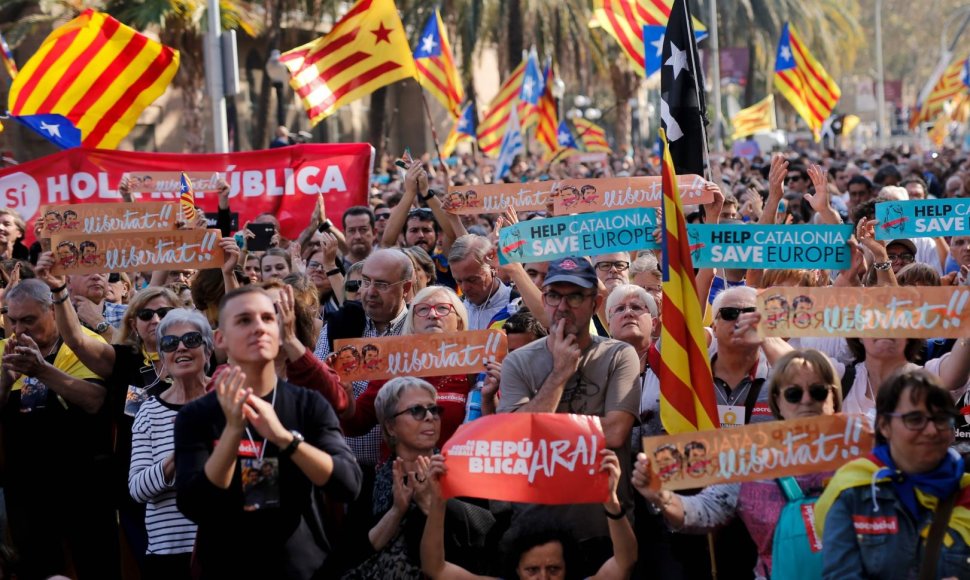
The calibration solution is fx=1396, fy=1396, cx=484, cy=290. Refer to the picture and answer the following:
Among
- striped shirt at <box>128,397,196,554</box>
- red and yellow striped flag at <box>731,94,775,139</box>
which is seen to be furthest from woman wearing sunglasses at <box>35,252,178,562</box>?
red and yellow striped flag at <box>731,94,775,139</box>

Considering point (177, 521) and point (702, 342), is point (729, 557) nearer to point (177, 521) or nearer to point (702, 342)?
point (702, 342)

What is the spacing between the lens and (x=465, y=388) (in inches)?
240

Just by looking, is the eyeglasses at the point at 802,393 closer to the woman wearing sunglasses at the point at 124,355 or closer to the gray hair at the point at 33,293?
the woman wearing sunglasses at the point at 124,355

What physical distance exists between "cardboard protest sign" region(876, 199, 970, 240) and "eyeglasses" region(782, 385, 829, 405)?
266cm

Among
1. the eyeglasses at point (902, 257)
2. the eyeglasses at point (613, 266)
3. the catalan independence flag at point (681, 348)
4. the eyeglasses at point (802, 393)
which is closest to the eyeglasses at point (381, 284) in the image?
the eyeglasses at point (613, 266)

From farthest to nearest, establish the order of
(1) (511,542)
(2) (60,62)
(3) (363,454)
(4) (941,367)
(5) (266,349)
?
(2) (60,62)
(3) (363,454)
(4) (941,367)
(1) (511,542)
(5) (266,349)

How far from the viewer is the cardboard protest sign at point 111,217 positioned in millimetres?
7566

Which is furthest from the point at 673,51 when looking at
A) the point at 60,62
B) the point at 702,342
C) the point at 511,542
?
the point at 60,62

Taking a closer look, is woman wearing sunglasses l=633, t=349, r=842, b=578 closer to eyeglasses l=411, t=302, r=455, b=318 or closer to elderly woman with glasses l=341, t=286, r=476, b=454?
elderly woman with glasses l=341, t=286, r=476, b=454

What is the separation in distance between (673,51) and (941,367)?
3350 millimetres

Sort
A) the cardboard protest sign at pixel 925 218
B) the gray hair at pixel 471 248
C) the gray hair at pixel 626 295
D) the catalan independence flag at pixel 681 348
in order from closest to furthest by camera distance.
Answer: the catalan independence flag at pixel 681 348 → the gray hair at pixel 626 295 → the cardboard protest sign at pixel 925 218 → the gray hair at pixel 471 248

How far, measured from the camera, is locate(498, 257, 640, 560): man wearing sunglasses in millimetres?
4938

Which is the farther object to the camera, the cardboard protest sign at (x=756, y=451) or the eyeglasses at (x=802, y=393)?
the eyeglasses at (x=802, y=393)

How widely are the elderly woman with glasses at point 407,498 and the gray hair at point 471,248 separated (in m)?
1.86
